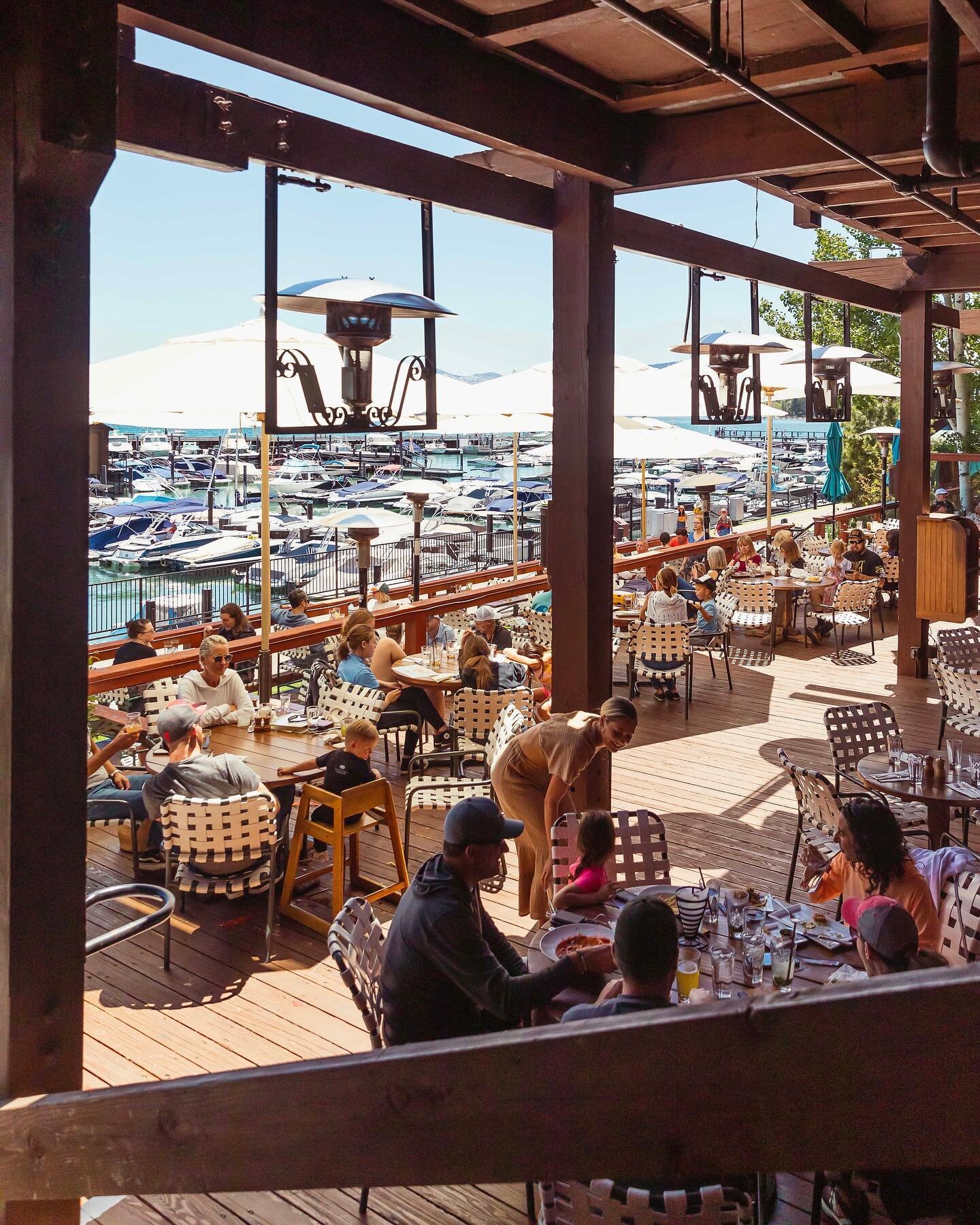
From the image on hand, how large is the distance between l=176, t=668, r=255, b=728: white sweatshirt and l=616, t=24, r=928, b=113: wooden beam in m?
3.78

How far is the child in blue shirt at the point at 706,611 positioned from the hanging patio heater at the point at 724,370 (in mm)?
4396

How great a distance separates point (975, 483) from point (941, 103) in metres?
18.9

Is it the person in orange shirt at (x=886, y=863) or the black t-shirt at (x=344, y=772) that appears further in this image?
the black t-shirt at (x=344, y=772)

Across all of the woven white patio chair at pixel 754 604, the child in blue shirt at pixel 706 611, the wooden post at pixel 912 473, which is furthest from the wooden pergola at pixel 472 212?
the woven white patio chair at pixel 754 604

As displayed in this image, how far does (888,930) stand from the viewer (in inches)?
113

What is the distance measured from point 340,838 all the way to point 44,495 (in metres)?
3.59

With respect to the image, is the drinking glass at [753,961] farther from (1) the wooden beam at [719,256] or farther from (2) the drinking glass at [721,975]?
(1) the wooden beam at [719,256]

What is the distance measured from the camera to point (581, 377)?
5035 mm

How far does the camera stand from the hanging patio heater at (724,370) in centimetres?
585

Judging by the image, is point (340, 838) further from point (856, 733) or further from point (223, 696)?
point (856, 733)

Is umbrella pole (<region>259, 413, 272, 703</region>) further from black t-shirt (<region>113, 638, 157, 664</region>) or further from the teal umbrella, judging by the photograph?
the teal umbrella

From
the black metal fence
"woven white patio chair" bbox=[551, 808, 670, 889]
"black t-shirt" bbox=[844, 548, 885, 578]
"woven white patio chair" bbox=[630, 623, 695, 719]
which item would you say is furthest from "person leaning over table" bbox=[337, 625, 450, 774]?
the black metal fence

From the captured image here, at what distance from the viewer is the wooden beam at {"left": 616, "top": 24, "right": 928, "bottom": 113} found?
13.0 feet

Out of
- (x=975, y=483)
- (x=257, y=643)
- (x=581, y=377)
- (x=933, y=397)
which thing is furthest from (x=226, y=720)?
(x=975, y=483)
